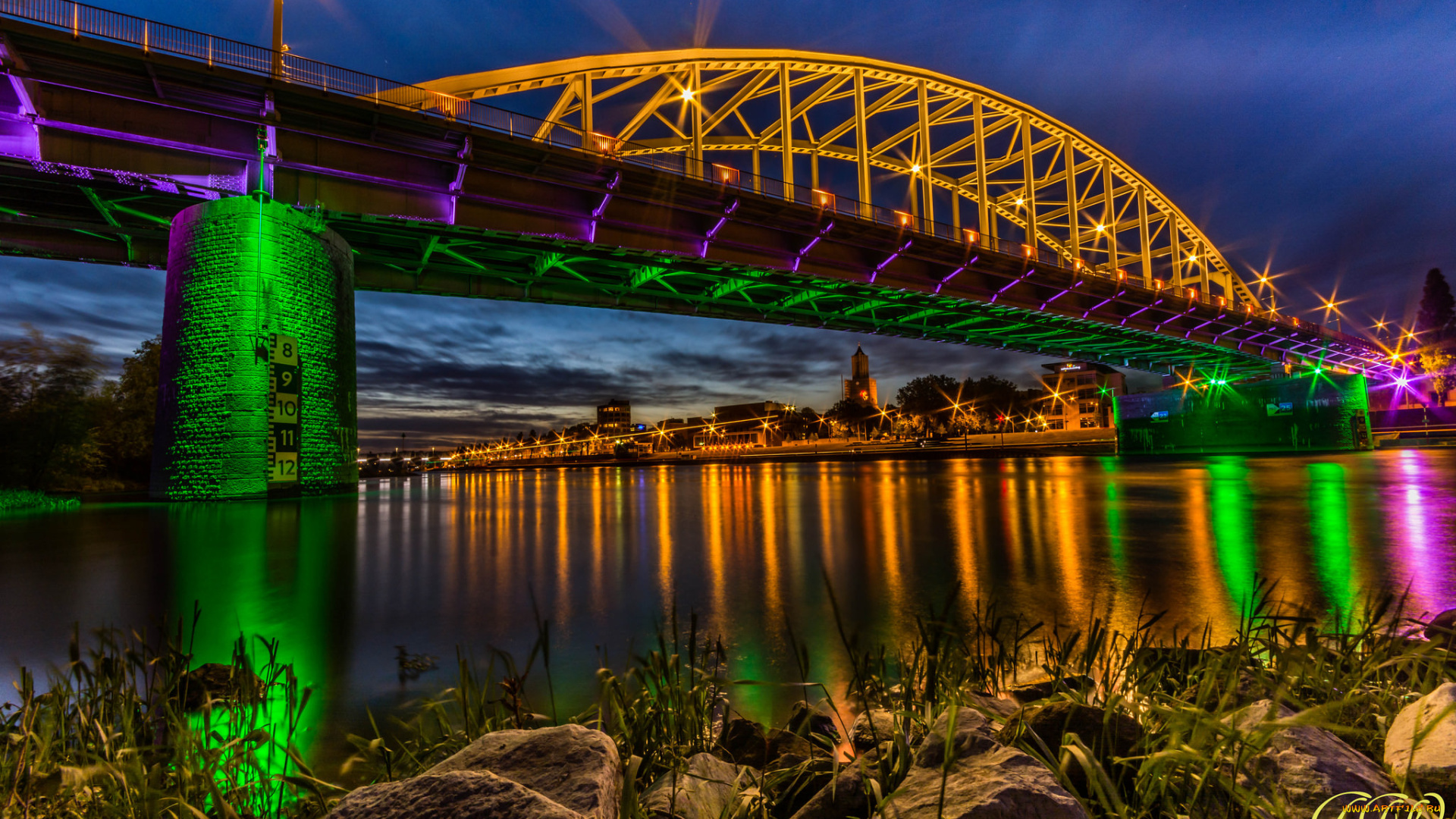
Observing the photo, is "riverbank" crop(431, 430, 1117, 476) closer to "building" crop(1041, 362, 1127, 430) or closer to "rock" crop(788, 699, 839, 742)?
"building" crop(1041, 362, 1127, 430)

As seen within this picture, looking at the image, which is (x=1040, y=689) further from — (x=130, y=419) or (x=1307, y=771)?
(x=130, y=419)

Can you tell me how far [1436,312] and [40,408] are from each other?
157m

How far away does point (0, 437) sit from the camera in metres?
19.5

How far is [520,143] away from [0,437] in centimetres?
2003

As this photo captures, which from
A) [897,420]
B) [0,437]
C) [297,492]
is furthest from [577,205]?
[897,420]

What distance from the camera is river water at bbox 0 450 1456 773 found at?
4.34 metres

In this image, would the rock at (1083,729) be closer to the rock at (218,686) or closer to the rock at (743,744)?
the rock at (743,744)

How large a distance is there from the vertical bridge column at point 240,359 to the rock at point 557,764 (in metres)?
20.2

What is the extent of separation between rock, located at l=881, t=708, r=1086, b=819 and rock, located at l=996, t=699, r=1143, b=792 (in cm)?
13

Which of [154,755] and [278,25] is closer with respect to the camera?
[154,755]

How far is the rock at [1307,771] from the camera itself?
171 cm

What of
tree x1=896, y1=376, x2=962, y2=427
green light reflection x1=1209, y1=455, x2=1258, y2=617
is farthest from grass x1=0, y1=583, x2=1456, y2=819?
Result: tree x1=896, y1=376, x2=962, y2=427

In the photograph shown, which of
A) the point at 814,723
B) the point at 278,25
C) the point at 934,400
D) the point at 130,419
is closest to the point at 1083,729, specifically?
the point at 814,723

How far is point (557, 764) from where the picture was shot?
6.05 feet
